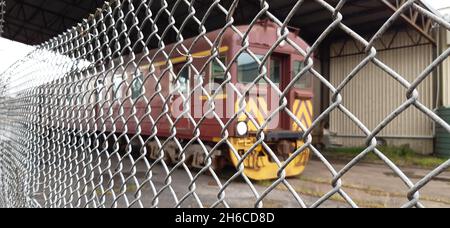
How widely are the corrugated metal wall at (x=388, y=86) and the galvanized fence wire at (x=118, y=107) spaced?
8.98 m

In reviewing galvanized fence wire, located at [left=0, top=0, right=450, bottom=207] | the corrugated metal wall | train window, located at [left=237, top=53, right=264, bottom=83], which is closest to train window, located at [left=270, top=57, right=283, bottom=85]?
train window, located at [left=237, top=53, right=264, bottom=83]

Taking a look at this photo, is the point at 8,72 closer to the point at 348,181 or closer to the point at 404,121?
the point at 348,181

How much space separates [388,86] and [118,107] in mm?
10466

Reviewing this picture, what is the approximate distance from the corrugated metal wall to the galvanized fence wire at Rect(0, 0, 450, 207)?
29.5 feet

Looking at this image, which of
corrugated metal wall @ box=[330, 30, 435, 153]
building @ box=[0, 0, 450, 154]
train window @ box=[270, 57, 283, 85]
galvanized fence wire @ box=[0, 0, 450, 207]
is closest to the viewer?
galvanized fence wire @ box=[0, 0, 450, 207]

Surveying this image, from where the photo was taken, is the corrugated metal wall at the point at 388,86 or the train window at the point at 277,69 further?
the corrugated metal wall at the point at 388,86

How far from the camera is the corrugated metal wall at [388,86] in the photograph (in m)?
10.4

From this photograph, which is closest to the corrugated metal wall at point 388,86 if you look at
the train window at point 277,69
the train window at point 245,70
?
the train window at point 277,69

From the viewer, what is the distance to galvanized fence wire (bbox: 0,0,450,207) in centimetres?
86

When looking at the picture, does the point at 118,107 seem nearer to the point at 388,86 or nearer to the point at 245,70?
the point at 245,70

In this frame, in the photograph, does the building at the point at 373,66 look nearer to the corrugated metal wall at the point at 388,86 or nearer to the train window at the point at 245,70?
the corrugated metal wall at the point at 388,86

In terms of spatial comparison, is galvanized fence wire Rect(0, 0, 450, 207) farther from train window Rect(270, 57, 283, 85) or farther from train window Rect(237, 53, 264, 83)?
train window Rect(270, 57, 283, 85)
